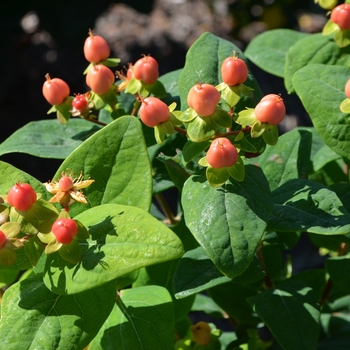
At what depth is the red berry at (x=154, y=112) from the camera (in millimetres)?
794

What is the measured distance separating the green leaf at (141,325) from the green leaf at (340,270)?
13.4 inches

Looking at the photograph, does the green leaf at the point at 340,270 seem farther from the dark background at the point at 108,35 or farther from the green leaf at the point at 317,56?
the dark background at the point at 108,35

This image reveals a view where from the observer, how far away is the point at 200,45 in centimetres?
95

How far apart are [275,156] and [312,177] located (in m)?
0.21

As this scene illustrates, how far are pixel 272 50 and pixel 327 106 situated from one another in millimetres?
373

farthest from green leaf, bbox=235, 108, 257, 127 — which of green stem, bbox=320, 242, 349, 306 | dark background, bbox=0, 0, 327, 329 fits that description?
dark background, bbox=0, 0, 327, 329

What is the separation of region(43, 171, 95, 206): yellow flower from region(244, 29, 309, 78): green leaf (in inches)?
22.2

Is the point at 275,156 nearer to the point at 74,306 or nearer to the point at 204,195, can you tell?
the point at 204,195

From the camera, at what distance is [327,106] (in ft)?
3.05

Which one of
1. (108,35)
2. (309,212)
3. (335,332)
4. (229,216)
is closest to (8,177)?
(229,216)

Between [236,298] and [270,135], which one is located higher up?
[270,135]

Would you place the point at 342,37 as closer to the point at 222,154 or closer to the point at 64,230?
the point at 222,154

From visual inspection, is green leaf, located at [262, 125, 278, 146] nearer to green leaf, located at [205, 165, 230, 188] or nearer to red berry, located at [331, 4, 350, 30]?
green leaf, located at [205, 165, 230, 188]

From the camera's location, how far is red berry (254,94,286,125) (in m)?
0.77
